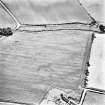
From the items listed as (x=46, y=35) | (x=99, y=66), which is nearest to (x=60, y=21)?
(x=46, y=35)

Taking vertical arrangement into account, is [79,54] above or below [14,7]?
below

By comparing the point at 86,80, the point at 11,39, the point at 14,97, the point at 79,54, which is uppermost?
the point at 11,39

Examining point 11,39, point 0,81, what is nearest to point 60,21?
point 11,39

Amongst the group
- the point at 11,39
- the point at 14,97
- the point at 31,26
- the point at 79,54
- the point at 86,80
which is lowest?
the point at 14,97

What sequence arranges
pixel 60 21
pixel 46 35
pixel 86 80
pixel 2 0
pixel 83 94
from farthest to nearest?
pixel 2 0 < pixel 60 21 < pixel 46 35 < pixel 86 80 < pixel 83 94

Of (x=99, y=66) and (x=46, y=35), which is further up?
(x=46, y=35)

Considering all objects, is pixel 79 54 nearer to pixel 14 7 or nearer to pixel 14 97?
pixel 14 97

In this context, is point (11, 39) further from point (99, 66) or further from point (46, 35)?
point (99, 66)

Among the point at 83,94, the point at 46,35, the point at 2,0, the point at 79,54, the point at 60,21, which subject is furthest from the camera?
the point at 2,0

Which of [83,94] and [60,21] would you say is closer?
[83,94]
